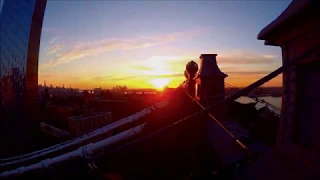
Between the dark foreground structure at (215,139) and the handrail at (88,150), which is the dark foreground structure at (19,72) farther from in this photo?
the dark foreground structure at (215,139)

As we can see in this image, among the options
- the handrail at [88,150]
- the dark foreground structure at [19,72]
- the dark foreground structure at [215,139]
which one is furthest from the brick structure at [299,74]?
the dark foreground structure at [19,72]

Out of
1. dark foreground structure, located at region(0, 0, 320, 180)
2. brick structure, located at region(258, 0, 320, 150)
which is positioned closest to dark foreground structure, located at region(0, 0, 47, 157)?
dark foreground structure, located at region(0, 0, 320, 180)

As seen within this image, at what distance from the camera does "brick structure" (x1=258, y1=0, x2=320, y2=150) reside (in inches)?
104

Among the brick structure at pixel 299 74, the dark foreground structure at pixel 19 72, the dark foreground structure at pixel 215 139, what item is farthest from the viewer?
the dark foreground structure at pixel 19 72

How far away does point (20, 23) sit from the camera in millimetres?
27547

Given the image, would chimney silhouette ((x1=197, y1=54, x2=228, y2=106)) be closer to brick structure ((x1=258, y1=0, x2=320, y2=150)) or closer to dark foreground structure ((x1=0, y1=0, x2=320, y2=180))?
dark foreground structure ((x1=0, y1=0, x2=320, y2=180))

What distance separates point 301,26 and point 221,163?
12.2 feet

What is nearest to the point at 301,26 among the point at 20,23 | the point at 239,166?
the point at 239,166

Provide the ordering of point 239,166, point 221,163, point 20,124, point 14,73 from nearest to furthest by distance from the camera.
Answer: point 239,166
point 221,163
point 20,124
point 14,73

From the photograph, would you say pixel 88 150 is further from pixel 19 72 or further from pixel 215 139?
pixel 19 72

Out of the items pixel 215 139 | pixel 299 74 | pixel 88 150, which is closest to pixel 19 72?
pixel 88 150

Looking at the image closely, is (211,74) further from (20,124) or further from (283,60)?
(20,124)

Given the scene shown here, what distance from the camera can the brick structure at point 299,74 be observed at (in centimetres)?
264

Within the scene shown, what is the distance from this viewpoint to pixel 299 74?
309 cm
